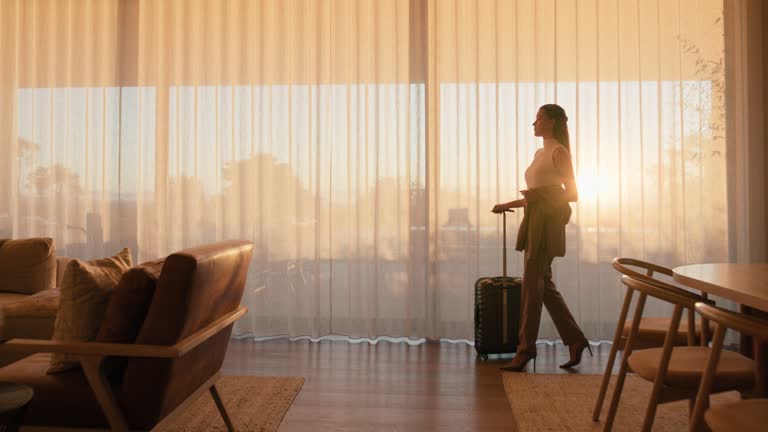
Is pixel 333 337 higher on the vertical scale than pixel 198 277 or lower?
lower

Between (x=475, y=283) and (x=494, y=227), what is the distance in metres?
0.50

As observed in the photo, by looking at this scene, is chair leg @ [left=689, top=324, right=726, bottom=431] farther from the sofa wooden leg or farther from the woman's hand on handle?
the woman's hand on handle

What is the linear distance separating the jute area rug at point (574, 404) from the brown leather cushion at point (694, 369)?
61cm

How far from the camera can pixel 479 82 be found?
A: 4.57m

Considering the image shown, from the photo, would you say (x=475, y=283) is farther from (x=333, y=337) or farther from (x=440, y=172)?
(x=333, y=337)

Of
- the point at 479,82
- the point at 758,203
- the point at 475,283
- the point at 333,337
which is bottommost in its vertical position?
the point at 333,337

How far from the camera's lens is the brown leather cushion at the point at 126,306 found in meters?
2.01

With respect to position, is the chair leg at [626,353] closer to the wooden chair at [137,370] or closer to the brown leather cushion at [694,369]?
the brown leather cushion at [694,369]

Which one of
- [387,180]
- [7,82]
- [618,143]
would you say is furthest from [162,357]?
[7,82]

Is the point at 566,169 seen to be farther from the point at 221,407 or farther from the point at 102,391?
the point at 102,391

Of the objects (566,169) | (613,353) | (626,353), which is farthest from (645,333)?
(566,169)

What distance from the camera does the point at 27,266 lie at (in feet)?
13.6

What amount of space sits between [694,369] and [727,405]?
0.48 meters

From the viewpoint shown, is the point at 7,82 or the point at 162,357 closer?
the point at 162,357
